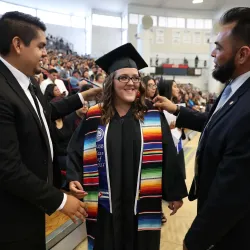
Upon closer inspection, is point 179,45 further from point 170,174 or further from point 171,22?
point 170,174

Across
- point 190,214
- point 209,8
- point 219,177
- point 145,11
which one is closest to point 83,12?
point 145,11

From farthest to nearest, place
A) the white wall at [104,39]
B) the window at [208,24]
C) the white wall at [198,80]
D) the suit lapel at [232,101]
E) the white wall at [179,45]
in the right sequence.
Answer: the white wall at [104,39], the window at [208,24], the white wall at [198,80], the white wall at [179,45], the suit lapel at [232,101]

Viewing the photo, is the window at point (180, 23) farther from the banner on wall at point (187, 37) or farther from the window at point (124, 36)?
the window at point (124, 36)

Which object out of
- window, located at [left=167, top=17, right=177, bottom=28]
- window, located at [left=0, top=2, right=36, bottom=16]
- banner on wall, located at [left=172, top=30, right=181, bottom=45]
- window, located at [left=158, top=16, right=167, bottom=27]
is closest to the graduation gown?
window, located at [left=0, top=2, right=36, bottom=16]

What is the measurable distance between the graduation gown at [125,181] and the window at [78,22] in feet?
83.3

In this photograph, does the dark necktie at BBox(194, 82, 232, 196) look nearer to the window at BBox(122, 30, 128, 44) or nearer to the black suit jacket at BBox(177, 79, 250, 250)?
the black suit jacket at BBox(177, 79, 250, 250)

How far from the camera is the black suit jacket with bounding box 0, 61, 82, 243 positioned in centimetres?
121

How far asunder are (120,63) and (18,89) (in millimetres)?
795

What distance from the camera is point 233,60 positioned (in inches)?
54.0

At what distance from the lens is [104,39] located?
2450cm

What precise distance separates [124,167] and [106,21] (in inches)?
963

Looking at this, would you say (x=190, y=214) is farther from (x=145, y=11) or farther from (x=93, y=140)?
(x=145, y=11)

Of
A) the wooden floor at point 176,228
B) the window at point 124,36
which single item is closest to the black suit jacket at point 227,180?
the wooden floor at point 176,228

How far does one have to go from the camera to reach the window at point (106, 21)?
931 inches
